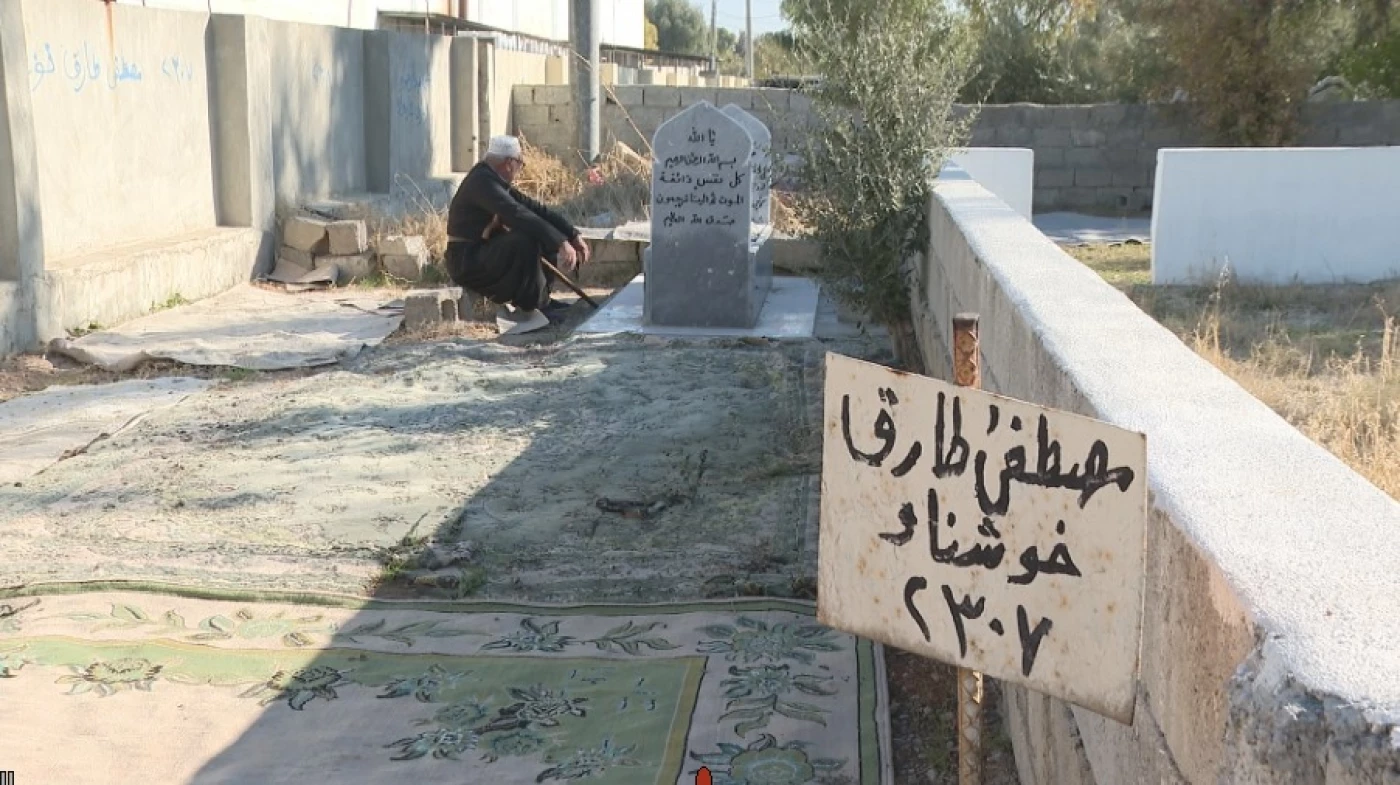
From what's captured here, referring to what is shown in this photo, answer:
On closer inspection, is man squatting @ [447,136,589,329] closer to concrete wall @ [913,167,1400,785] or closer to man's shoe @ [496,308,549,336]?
man's shoe @ [496,308,549,336]

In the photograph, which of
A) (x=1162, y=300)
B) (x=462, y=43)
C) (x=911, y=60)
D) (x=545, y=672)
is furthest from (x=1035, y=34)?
(x=545, y=672)

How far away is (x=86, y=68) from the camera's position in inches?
370

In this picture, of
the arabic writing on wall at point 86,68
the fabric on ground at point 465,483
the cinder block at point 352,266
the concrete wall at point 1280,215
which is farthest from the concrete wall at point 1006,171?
the arabic writing on wall at point 86,68

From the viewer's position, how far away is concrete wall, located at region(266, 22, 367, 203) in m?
12.3

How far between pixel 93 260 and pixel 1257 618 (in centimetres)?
893

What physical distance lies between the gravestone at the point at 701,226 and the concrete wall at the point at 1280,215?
13.1ft

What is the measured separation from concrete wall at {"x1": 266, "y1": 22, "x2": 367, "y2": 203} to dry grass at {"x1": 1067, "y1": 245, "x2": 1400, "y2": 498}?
22.8 ft

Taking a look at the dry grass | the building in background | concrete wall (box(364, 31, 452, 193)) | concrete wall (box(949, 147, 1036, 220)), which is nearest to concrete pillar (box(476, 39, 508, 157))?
concrete wall (box(364, 31, 452, 193))

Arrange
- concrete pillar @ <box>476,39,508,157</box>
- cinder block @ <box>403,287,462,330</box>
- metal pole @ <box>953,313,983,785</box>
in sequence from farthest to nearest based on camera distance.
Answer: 1. concrete pillar @ <box>476,39,508,157</box>
2. cinder block @ <box>403,287,462,330</box>
3. metal pole @ <box>953,313,983,785</box>

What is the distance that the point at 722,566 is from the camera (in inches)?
176

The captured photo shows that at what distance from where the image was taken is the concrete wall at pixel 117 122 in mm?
8898

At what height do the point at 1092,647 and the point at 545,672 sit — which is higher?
the point at 1092,647

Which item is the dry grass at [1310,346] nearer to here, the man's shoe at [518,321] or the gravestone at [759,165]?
the gravestone at [759,165]

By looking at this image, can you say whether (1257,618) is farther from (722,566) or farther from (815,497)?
(815,497)
